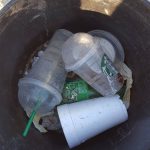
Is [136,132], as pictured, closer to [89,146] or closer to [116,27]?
[89,146]

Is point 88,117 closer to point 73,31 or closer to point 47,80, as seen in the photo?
point 47,80

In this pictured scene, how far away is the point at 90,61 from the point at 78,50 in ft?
0.18

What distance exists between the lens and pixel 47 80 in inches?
46.2

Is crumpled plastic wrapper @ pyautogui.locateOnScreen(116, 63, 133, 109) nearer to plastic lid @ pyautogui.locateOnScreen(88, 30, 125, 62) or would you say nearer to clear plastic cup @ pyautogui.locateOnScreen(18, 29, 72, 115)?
plastic lid @ pyautogui.locateOnScreen(88, 30, 125, 62)

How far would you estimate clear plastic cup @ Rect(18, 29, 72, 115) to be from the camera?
116 centimetres

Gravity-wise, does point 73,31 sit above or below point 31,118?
above

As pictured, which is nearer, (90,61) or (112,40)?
(90,61)

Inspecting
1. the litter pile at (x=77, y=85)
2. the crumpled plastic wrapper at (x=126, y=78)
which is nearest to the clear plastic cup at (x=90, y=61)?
the litter pile at (x=77, y=85)

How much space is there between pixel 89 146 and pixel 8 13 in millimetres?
552

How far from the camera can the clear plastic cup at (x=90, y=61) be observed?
1130 mm

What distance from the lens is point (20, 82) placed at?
1.18 metres

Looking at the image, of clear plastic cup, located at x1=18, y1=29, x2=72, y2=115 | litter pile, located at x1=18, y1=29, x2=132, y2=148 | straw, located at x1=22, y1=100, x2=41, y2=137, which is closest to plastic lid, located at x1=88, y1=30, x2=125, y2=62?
litter pile, located at x1=18, y1=29, x2=132, y2=148

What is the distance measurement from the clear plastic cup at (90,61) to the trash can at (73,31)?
0.10 m

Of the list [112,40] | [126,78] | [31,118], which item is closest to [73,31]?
[112,40]
